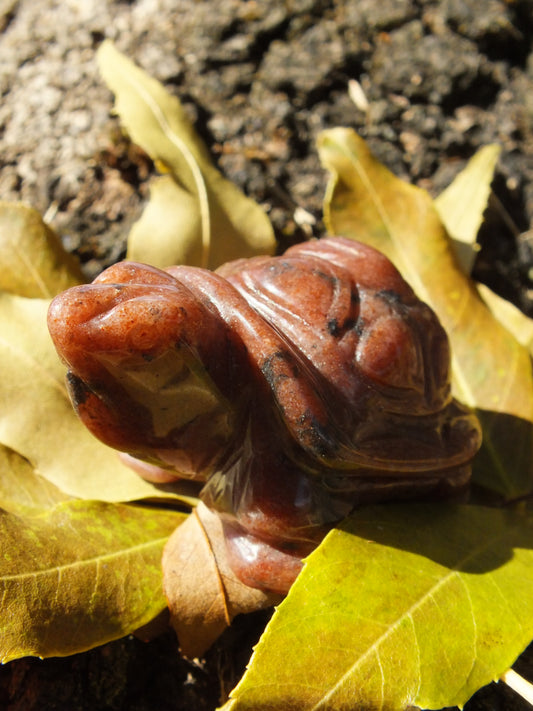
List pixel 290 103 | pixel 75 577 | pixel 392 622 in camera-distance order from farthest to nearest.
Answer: pixel 290 103, pixel 75 577, pixel 392 622

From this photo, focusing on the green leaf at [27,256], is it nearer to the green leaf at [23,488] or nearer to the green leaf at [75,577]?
the green leaf at [23,488]

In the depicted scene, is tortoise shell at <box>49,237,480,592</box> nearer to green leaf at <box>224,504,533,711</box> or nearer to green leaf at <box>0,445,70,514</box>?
green leaf at <box>224,504,533,711</box>

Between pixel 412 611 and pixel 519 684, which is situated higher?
pixel 412 611

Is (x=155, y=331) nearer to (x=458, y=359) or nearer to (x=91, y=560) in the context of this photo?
(x=91, y=560)

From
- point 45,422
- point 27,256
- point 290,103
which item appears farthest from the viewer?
point 290,103

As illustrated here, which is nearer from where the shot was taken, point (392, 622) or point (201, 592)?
point (392, 622)

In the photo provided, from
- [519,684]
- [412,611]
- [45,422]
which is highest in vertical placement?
[45,422]

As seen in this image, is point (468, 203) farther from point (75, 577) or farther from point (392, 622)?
point (75, 577)

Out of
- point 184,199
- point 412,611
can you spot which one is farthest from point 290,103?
point 412,611
